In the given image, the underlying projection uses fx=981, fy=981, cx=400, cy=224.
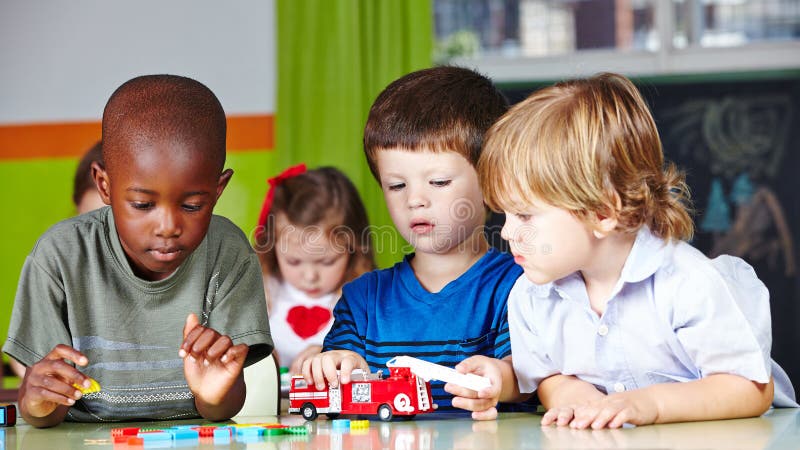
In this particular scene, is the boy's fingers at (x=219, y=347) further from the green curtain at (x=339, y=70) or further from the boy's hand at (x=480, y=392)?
the green curtain at (x=339, y=70)

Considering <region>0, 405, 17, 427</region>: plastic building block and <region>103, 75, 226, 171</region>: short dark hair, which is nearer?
<region>103, 75, 226, 171</region>: short dark hair

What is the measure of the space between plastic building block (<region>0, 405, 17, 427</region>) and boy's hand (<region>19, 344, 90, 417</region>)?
0.11 m

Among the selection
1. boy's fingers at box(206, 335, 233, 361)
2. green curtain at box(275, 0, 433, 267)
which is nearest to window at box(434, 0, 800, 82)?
green curtain at box(275, 0, 433, 267)

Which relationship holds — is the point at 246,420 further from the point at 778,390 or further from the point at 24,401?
the point at 778,390

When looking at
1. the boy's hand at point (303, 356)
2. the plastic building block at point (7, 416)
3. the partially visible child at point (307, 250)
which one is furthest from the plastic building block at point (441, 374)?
the partially visible child at point (307, 250)

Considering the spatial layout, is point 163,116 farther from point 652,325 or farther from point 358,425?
point 652,325

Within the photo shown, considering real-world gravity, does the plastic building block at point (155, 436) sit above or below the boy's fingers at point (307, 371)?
above

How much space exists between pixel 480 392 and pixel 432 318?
0.28 m

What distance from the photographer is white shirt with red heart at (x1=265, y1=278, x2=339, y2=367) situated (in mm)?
2549

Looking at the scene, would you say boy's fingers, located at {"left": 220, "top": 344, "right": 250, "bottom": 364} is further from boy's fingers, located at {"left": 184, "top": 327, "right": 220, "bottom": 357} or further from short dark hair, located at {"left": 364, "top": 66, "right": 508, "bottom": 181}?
short dark hair, located at {"left": 364, "top": 66, "right": 508, "bottom": 181}

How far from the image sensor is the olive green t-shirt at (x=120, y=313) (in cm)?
123

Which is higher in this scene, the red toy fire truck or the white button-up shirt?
the white button-up shirt

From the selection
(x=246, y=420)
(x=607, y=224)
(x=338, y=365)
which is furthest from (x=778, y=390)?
(x=246, y=420)

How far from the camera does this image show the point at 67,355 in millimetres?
1107
